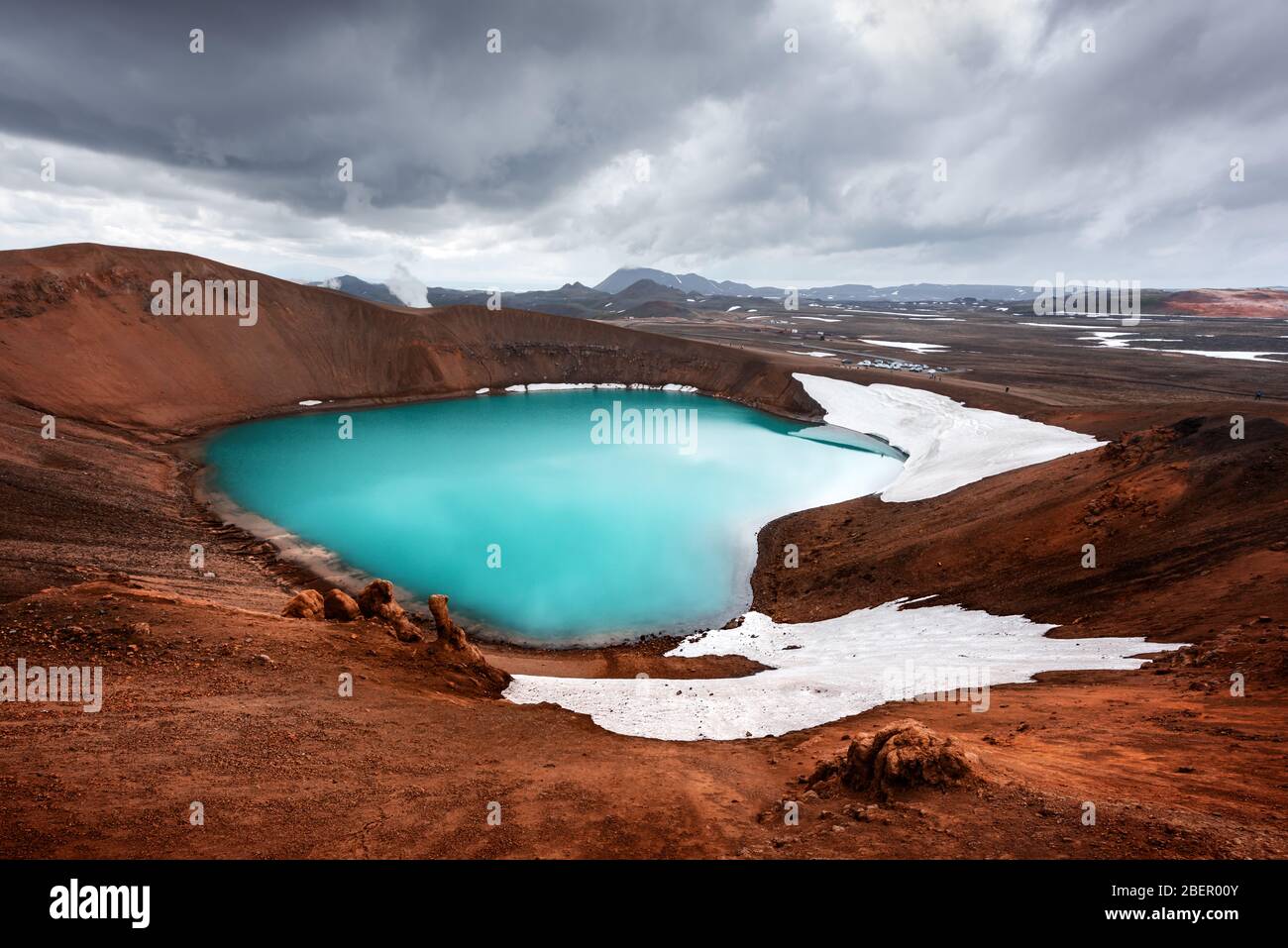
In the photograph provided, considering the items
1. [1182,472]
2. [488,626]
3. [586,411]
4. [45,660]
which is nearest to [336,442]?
[586,411]

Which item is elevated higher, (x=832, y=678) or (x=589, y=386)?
(x=589, y=386)

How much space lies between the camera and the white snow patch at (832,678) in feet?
43.7

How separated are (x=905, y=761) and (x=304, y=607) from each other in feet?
47.6

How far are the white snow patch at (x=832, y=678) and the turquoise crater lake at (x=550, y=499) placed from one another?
16.6ft

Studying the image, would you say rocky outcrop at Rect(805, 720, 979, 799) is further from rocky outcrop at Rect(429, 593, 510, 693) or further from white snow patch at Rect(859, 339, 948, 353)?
white snow patch at Rect(859, 339, 948, 353)

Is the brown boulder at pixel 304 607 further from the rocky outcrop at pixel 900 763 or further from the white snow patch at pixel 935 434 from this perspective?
the white snow patch at pixel 935 434

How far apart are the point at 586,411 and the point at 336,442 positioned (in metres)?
25.3

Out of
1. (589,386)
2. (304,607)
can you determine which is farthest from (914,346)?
(304,607)

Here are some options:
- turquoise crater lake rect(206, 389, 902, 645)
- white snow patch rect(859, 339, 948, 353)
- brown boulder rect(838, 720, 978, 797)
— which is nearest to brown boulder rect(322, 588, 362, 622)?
turquoise crater lake rect(206, 389, 902, 645)

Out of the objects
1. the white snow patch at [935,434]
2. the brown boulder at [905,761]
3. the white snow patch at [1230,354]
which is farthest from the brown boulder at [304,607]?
the white snow patch at [1230,354]

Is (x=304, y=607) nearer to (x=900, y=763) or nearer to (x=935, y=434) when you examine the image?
(x=900, y=763)

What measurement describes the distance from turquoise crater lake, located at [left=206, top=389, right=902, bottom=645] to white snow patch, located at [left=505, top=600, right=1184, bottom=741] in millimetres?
5050

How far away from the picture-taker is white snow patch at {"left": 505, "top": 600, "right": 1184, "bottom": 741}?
13305mm

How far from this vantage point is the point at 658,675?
17.7 m
